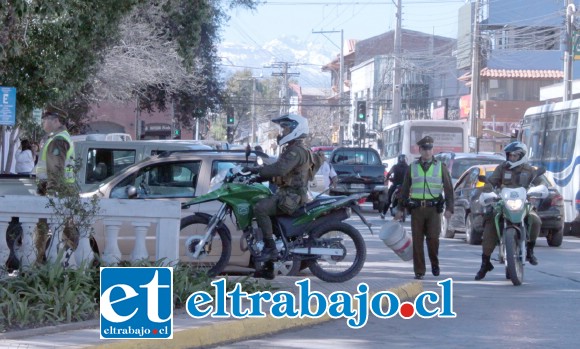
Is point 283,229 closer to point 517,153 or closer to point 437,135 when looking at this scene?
point 517,153

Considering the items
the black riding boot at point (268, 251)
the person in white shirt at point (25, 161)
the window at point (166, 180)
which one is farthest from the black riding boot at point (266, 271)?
the person in white shirt at point (25, 161)

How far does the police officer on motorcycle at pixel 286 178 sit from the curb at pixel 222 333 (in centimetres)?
150

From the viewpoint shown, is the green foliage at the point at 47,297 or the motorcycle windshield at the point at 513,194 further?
the motorcycle windshield at the point at 513,194

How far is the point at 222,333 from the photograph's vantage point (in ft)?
29.6

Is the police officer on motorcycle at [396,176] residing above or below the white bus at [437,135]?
below

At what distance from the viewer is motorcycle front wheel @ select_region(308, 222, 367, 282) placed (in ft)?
38.3

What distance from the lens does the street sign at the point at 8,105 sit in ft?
49.3

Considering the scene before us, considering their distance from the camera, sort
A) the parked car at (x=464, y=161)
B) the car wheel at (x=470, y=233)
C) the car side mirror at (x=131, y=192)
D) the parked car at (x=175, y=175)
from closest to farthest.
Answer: the car side mirror at (x=131, y=192) → the parked car at (x=175, y=175) → the car wheel at (x=470, y=233) → the parked car at (x=464, y=161)

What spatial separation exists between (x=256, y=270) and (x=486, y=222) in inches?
125

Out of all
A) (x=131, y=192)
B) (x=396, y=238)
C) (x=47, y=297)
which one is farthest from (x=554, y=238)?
(x=47, y=297)

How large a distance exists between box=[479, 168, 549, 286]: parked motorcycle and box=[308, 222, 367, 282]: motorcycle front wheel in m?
2.06

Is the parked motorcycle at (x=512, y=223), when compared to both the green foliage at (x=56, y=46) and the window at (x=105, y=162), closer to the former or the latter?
the green foliage at (x=56, y=46)

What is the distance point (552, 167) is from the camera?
2564 cm

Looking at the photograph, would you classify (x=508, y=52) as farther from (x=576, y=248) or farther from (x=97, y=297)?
(x=97, y=297)
